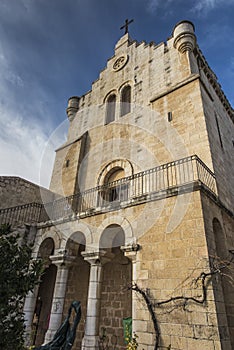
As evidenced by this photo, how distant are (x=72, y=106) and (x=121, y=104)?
171 inches

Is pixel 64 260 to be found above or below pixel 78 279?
above

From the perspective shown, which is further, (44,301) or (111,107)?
(111,107)

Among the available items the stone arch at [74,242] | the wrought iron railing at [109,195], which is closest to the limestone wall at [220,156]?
the wrought iron railing at [109,195]

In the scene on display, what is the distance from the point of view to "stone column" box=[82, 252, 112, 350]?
6.10 metres

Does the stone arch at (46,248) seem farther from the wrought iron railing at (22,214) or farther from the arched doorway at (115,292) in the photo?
the arched doorway at (115,292)

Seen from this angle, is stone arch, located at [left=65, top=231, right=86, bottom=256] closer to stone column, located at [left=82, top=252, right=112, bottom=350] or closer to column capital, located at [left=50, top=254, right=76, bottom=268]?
column capital, located at [left=50, top=254, right=76, bottom=268]

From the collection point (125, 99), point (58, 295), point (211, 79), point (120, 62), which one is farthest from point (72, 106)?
point (58, 295)

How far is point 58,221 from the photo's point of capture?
28.6 feet

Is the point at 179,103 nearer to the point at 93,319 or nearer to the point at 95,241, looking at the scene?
the point at 95,241

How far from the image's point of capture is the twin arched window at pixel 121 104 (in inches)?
492

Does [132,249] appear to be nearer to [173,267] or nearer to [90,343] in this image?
[173,267]

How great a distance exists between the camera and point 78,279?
31.3ft

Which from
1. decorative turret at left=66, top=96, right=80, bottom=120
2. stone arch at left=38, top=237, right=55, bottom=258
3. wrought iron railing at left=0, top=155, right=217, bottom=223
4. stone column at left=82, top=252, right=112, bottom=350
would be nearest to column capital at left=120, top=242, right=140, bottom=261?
stone column at left=82, top=252, right=112, bottom=350

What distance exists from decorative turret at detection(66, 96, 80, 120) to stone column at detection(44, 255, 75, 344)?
10.1 m
